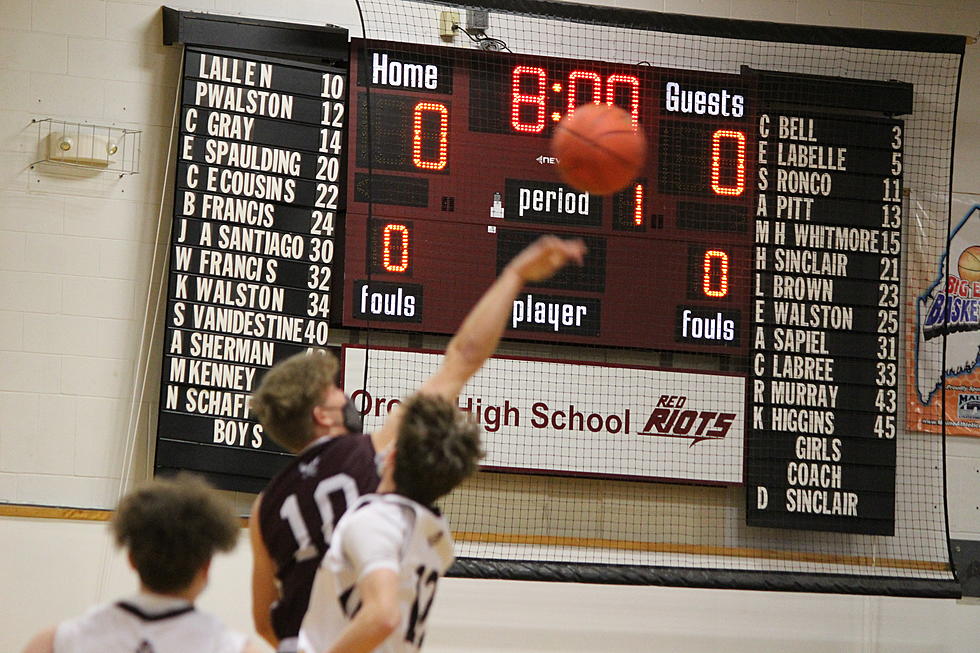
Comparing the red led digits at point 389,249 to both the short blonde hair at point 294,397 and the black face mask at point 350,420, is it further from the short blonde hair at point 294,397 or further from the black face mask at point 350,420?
the short blonde hair at point 294,397

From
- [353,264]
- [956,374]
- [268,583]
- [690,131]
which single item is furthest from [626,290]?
[268,583]

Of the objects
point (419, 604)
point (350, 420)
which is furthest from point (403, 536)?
point (350, 420)

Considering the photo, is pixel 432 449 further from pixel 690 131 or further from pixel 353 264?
pixel 690 131

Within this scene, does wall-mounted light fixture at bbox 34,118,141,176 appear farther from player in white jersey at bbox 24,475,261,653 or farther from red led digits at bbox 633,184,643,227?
player in white jersey at bbox 24,475,261,653

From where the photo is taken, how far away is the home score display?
588 centimetres

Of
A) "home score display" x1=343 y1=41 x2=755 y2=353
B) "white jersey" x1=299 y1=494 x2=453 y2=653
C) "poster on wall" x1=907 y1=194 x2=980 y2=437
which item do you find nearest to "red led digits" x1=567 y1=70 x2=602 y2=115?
"home score display" x1=343 y1=41 x2=755 y2=353

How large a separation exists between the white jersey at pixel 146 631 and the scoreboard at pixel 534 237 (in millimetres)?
3858

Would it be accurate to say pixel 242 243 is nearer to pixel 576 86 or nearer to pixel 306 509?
pixel 576 86

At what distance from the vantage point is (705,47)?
6.62 meters

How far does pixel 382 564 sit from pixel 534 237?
3.97 m

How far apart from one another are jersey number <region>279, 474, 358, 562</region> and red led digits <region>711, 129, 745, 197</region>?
408cm

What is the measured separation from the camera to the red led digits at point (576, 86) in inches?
239

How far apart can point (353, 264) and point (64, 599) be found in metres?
2.21

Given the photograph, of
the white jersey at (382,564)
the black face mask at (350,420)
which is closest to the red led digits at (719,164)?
the black face mask at (350,420)
